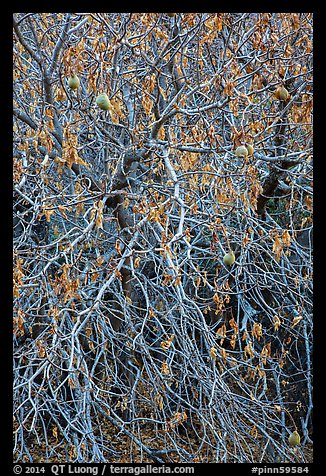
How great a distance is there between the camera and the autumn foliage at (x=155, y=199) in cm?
202

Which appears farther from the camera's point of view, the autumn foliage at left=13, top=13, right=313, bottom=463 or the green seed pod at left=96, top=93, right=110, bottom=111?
the autumn foliage at left=13, top=13, right=313, bottom=463

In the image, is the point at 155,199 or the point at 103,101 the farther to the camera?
the point at 155,199

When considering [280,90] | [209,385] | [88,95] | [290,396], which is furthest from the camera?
[290,396]

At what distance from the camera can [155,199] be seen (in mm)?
2273

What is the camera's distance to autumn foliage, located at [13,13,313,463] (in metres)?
2.02

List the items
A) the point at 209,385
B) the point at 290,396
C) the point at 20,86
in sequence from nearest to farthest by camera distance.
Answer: the point at 209,385 < the point at 20,86 < the point at 290,396

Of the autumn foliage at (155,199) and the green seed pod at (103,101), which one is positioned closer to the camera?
the green seed pod at (103,101)
